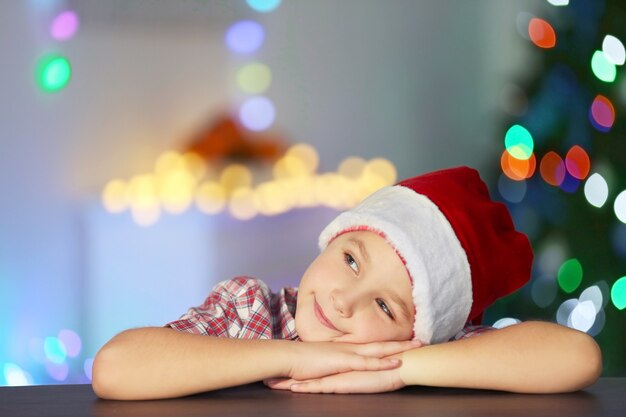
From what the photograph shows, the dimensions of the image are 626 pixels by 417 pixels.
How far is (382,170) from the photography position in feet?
8.35

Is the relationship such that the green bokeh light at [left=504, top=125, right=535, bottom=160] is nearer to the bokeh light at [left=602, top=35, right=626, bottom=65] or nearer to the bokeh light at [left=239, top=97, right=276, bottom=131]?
the bokeh light at [left=602, top=35, right=626, bottom=65]

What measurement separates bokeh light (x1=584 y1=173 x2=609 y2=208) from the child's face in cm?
160

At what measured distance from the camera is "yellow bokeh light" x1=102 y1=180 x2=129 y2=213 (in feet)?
8.09

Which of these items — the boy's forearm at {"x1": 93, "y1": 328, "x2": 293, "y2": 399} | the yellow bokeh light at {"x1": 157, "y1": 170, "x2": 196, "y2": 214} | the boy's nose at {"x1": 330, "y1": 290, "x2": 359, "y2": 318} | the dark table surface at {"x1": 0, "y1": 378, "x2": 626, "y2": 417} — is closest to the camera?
the dark table surface at {"x1": 0, "y1": 378, "x2": 626, "y2": 417}

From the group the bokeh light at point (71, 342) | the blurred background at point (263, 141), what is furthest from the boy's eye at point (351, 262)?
the bokeh light at point (71, 342)

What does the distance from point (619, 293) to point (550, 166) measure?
418 millimetres

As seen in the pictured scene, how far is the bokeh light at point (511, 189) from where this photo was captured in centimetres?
257

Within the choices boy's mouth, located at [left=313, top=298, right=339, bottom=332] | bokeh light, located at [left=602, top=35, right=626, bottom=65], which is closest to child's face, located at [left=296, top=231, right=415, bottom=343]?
boy's mouth, located at [left=313, top=298, right=339, bottom=332]

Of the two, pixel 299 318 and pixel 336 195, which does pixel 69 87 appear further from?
pixel 299 318

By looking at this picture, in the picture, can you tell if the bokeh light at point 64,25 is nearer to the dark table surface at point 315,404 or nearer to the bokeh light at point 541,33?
the bokeh light at point 541,33

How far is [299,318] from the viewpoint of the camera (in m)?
1.14

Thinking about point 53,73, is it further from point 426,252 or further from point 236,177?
point 426,252

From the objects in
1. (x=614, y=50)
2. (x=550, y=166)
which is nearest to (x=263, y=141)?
(x=550, y=166)

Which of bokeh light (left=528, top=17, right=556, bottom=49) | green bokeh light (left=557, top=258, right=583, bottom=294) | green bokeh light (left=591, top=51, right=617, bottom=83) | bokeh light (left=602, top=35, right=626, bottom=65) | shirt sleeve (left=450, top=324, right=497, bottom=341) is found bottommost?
green bokeh light (left=557, top=258, right=583, bottom=294)
